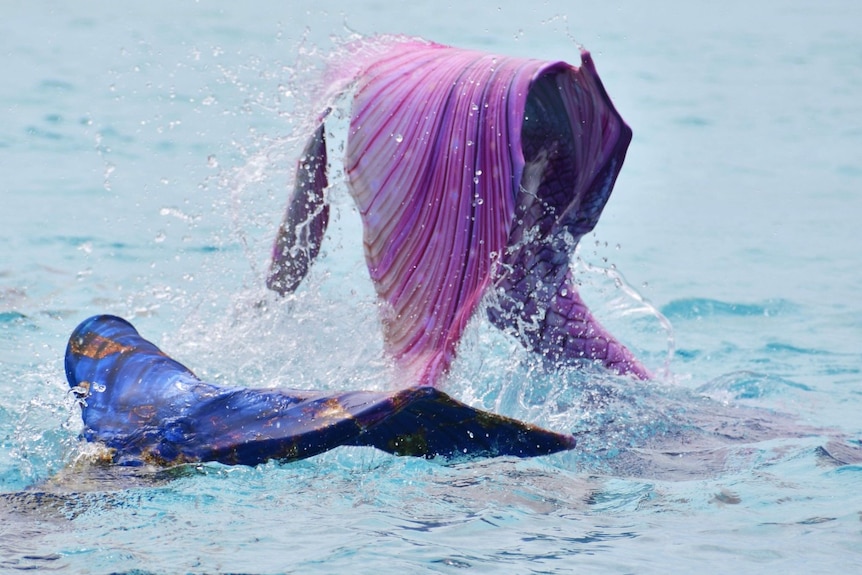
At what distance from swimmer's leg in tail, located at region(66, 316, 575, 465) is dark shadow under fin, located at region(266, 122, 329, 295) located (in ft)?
3.31

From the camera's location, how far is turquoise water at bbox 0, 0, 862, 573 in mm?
2703

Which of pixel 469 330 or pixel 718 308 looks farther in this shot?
pixel 718 308

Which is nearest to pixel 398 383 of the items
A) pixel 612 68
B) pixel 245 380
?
pixel 245 380

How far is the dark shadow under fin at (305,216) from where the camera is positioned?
390 cm

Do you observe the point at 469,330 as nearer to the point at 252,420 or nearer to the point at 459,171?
the point at 459,171

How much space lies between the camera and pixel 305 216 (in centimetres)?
392

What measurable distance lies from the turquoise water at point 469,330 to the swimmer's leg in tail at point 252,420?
0.28 feet

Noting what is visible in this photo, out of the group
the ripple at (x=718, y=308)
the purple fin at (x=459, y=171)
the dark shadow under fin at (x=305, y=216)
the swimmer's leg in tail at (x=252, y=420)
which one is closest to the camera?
the swimmer's leg in tail at (x=252, y=420)

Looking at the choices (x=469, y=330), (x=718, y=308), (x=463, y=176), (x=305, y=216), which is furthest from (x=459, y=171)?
(x=718, y=308)

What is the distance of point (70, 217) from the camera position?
695 cm

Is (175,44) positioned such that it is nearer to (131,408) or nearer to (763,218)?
(763,218)

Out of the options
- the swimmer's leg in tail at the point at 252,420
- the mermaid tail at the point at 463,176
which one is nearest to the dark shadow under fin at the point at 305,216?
the mermaid tail at the point at 463,176

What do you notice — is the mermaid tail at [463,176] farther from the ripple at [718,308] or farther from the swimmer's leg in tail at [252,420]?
the ripple at [718,308]

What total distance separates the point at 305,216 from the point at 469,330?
0.92m
